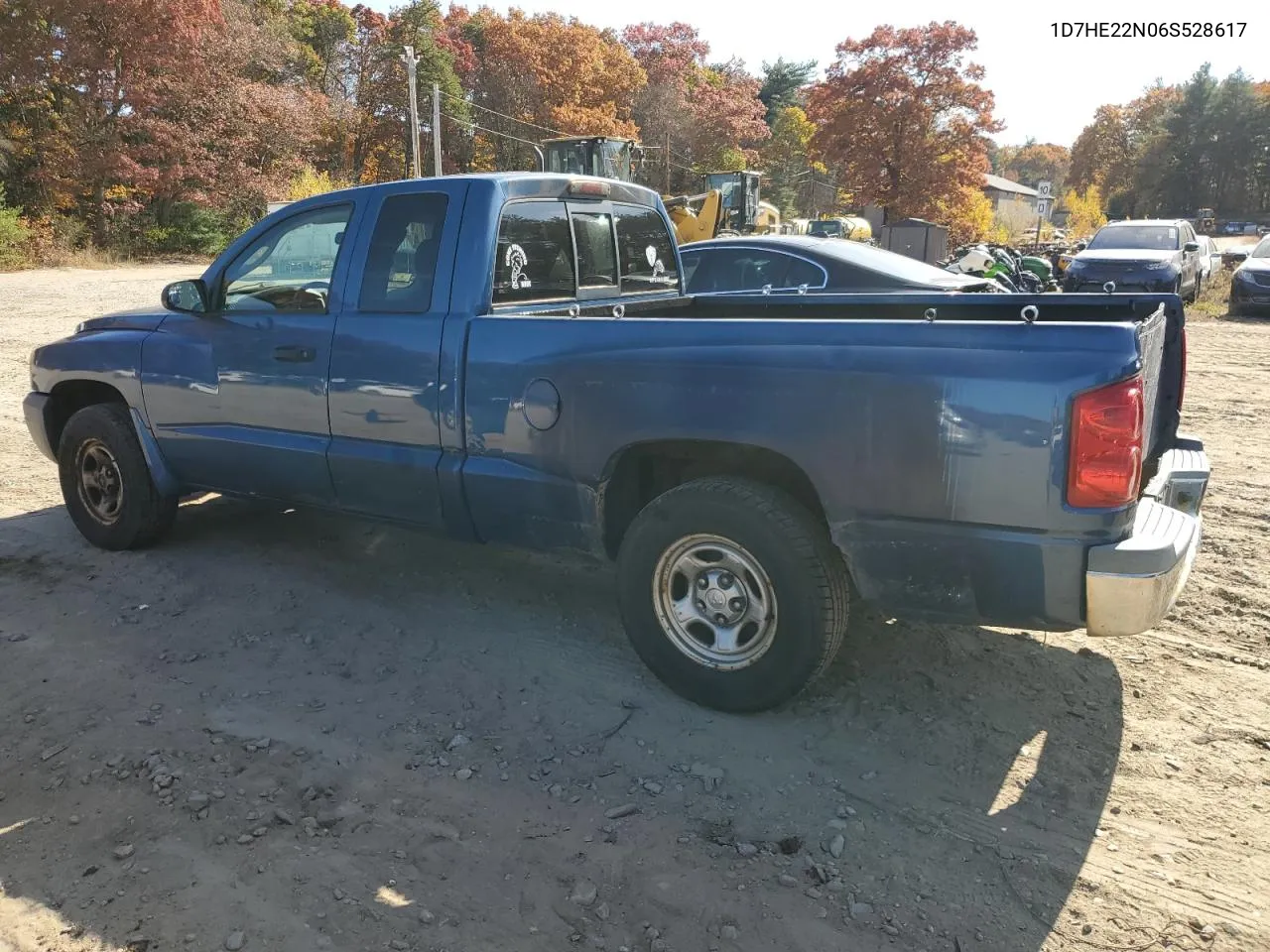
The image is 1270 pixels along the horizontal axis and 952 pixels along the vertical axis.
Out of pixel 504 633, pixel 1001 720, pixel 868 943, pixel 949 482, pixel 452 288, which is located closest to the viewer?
pixel 868 943

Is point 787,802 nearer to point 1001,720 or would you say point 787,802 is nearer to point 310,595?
point 1001,720

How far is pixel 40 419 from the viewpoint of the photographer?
565 centimetres

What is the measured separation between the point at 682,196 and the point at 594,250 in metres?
18.0

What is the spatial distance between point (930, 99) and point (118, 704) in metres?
40.3

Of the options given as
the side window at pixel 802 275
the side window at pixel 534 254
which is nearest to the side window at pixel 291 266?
the side window at pixel 534 254

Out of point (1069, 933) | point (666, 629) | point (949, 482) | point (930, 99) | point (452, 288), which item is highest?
point (930, 99)

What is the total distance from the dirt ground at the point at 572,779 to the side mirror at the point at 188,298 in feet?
4.69

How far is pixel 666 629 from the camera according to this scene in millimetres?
3682

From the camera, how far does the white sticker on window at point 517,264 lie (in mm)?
4277

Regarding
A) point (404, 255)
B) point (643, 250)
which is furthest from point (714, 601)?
point (643, 250)

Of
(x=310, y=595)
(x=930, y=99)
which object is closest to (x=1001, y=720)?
(x=310, y=595)

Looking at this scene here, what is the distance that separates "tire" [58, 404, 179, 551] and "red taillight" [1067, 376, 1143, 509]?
465 centimetres

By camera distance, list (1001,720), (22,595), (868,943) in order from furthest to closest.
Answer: (22,595) → (1001,720) → (868,943)

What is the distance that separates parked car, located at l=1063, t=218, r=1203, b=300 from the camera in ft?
59.0
